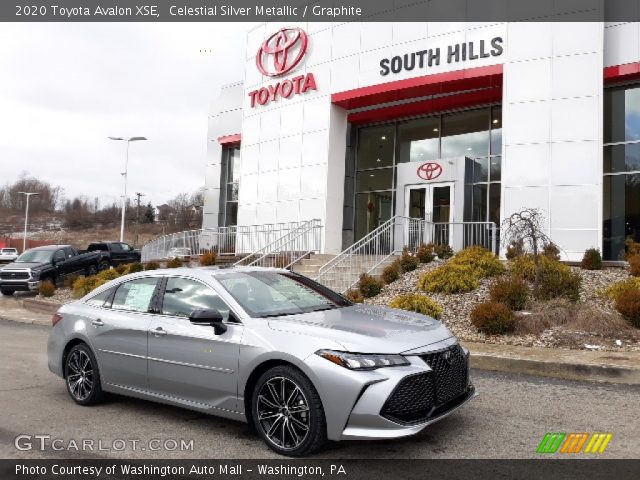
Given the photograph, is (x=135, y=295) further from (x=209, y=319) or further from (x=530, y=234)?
(x=530, y=234)

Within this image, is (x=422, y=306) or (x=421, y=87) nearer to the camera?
(x=422, y=306)

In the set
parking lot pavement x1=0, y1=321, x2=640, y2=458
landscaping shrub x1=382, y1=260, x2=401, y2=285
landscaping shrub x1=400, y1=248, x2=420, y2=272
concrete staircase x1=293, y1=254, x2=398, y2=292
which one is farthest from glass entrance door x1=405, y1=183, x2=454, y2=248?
parking lot pavement x1=0, y1=321, x2=640, y2=458

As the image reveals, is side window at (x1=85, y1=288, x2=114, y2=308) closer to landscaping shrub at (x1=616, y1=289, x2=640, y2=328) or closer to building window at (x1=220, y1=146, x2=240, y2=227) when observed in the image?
landscaping shrub at (x1=616, y1=289, x2=640, y2=328)

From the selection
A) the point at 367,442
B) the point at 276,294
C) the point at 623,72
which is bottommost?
the point at 367,442

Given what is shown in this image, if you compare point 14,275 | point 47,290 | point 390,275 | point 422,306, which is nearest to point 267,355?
point 422,306

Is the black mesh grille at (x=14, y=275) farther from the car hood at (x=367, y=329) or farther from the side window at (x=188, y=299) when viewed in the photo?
the car hood at (x=367, y=329)

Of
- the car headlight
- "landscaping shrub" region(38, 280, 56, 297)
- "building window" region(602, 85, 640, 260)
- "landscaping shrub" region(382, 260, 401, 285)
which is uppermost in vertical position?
"building window" region(602, 85, 640, 260)

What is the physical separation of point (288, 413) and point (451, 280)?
805 cm

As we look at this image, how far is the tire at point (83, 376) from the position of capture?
19.3ft

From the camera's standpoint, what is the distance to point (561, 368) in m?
7.23

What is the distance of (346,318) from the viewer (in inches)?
194

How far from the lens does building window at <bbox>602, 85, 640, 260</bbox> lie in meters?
16.3

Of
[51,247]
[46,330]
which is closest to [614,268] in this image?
[46,330]

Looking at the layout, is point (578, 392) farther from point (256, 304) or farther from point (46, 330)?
point (46, 330)
